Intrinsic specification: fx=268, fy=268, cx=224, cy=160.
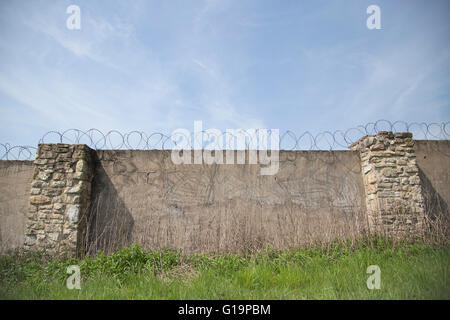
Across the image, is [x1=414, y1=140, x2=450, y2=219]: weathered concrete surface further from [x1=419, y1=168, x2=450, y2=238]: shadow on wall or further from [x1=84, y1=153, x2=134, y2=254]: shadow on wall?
[x1=84, y1=153, x2=134, y2=254]: shadow on wall

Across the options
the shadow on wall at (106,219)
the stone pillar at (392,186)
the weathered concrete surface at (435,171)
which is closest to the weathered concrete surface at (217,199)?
the shadow on wall at (106,219)

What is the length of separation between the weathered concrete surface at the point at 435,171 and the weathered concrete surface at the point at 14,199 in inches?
316

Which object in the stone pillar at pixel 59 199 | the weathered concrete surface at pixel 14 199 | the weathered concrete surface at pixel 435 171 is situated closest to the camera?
the stone pillar at pixel 59 199

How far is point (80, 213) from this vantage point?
4.94 metres

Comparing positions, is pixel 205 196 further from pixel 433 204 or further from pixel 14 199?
pixel 433 204

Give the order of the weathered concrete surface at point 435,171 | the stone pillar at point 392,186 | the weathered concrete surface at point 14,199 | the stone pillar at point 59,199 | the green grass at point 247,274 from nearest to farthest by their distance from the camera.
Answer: the green grass at point 247,274 < the stone pillar at point 59,199 < the stone pillar at point 392,186 < the weathered concrete surface at point 14,199 < the weathered concrete surface at point 435,171

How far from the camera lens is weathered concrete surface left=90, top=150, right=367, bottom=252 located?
5.00m

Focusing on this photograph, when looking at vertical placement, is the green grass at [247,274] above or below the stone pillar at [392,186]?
below

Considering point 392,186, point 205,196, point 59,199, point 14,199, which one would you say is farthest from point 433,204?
point 14,199

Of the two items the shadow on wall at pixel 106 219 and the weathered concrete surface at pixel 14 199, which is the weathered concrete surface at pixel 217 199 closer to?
the shadow on wall at pixel 106 219

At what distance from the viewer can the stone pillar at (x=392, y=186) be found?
4926 millimetres

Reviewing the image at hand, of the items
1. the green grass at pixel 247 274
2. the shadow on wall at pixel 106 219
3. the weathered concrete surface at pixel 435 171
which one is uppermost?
the weathered concrete surface at pixel 435 171
